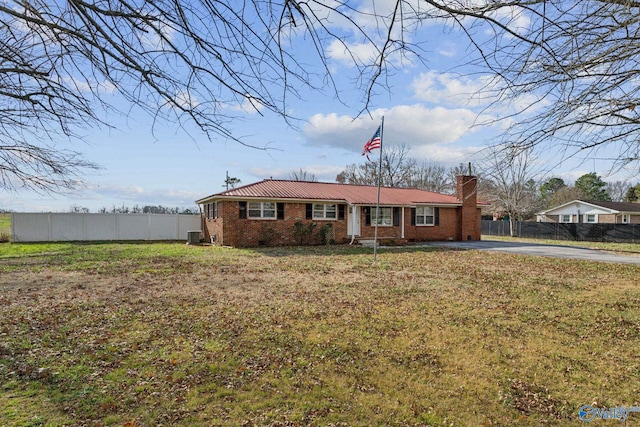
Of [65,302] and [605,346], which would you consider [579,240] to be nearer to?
[605,346]

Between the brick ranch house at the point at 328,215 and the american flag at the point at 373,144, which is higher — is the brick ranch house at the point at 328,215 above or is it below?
below

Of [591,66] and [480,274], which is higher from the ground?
[591,66]

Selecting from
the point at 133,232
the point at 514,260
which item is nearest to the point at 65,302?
the point at 514,260

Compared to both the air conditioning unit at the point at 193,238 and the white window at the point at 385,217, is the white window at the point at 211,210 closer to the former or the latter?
the air conditioning unit at the point at 193,238

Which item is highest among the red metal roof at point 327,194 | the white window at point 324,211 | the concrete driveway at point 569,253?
the red metal roof at point 327,194

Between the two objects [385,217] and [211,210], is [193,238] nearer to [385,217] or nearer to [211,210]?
[211,210]

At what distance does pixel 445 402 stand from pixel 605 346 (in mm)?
3140

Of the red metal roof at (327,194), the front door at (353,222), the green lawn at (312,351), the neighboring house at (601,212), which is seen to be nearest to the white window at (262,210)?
the red metal roof at (327,194)

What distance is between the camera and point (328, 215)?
20438 mm

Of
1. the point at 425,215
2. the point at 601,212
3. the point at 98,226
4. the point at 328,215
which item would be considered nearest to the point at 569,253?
the point at 425,215

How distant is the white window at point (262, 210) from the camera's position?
18.5 metres

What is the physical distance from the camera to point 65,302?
6684 mm

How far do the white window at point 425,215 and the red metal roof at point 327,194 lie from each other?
524mm

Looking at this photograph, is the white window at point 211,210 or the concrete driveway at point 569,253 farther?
the white window at point 211,210
